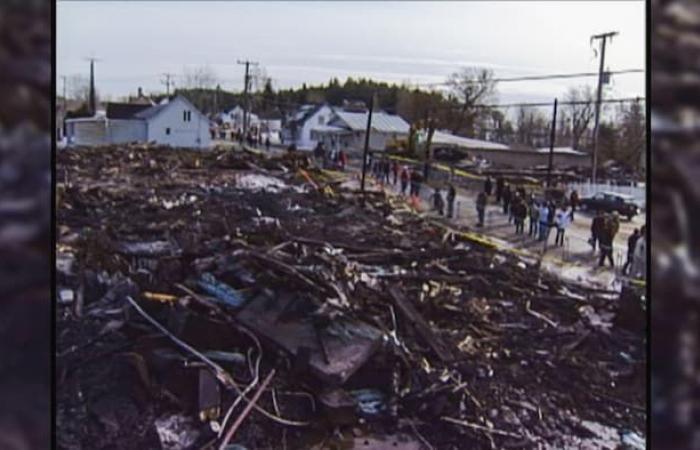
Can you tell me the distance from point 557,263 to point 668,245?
0.41 metres

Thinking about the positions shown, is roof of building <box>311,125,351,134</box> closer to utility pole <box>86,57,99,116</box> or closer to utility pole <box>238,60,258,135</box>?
utility pole <box>238,60,258,135</box>

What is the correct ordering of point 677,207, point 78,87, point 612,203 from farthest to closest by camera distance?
point 612,203
point 78,87
point 677,207

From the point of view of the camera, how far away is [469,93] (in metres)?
1.83

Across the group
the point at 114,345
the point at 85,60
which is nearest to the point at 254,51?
the point at 85,60

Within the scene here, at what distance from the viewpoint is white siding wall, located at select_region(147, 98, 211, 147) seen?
1776 millimetres

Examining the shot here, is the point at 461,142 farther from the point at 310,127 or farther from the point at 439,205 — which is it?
the point at 310,127

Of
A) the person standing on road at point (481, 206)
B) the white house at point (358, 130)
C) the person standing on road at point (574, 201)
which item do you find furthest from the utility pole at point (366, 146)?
the person standing on road at point (574, 201)

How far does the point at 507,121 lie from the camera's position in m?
1.82

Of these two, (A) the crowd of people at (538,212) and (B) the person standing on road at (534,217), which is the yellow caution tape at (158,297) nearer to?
(A) the crowd of people at (538,212)

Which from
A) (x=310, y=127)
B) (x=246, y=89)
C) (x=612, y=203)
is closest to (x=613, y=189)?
(x=612, y=203)

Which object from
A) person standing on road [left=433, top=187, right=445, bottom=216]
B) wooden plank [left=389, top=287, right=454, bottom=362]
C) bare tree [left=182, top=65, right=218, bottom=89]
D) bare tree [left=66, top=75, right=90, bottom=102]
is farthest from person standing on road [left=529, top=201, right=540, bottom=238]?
bare tree [left=66, top=75, right=90, bottom=102]

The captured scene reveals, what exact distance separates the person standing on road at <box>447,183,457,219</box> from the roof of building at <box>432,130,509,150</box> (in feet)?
0.32

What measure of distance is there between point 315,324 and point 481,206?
0.47 meters

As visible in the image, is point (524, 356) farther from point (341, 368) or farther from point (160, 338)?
point (160, 338)
